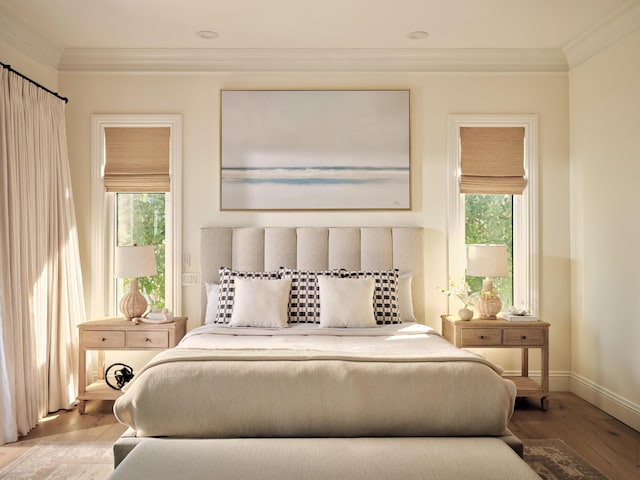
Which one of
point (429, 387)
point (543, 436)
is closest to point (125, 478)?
point (429, 387)

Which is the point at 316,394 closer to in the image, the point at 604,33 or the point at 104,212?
the point at 104,212

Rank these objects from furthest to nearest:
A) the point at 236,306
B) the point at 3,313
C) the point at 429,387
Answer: the point at 236,306
the point at 3,313
the point at 429,387

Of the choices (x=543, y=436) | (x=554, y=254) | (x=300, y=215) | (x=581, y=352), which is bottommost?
(x=543, y=436)

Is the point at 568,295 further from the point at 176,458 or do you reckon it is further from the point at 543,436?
the point at 176,458

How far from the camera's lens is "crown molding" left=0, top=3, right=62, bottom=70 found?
143 inches

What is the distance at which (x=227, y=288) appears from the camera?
404 cm

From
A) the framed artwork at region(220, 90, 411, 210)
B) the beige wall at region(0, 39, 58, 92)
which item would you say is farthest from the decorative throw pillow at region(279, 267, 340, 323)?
the beige wall at region(0, 39, 58, 92)

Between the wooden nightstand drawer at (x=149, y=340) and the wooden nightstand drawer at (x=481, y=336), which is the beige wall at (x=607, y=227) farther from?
the wooden nightstand drawer at (x=149, y=340)

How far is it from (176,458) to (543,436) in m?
2.54

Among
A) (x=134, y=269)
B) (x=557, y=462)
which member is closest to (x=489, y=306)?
(x=557, y=462)

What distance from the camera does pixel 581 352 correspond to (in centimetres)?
438

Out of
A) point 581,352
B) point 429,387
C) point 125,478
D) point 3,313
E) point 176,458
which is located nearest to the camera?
point 125,478

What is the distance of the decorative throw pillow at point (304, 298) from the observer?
12.9ft

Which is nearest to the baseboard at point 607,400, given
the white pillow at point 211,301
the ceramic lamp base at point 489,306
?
the ceramic lamp base at point 489,306
